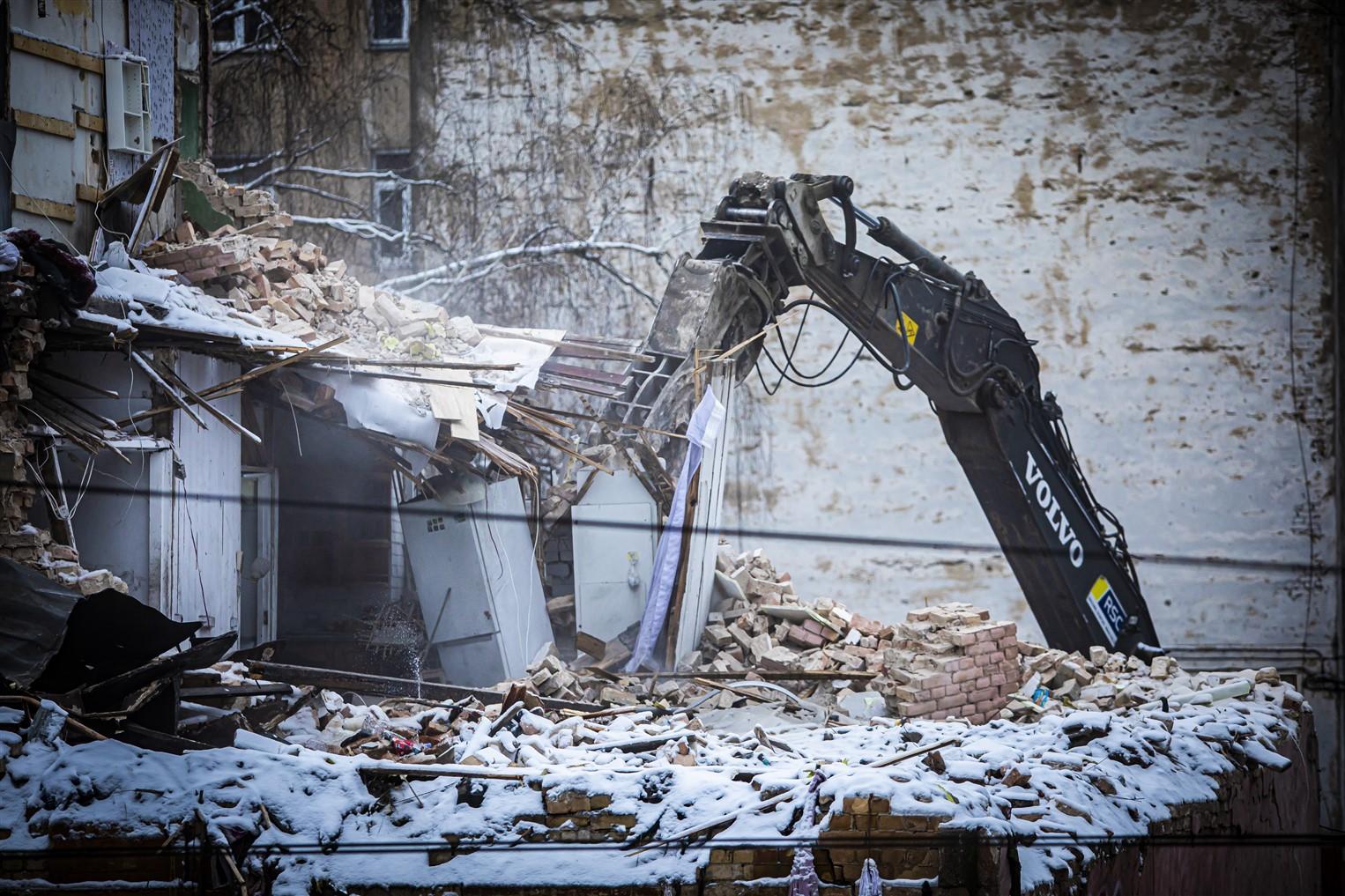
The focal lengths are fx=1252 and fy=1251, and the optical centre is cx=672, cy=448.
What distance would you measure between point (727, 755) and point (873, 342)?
405cm

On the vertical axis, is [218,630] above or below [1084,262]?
below

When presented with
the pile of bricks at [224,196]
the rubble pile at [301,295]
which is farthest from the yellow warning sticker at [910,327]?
the pile of bricks at [224,196]

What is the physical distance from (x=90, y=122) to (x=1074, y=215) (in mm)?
10011

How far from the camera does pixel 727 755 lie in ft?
20.2

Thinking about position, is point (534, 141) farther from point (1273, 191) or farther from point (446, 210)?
point (1273, 191)

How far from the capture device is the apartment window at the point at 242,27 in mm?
14531

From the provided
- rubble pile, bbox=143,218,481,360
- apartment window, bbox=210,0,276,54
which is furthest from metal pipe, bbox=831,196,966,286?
apartment window, bbox=210,0,276,54

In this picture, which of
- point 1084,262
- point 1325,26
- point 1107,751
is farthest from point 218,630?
point 1325,26

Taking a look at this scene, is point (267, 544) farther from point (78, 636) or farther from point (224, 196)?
point (78, 636)

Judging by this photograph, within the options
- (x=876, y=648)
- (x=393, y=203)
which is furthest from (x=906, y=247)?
(x=393, y=203)

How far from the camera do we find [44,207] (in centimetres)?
863

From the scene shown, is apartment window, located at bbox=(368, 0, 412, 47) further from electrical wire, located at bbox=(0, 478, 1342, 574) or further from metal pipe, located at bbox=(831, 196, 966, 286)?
metal pipe, located at bbox=(831, 196, 966, 286)

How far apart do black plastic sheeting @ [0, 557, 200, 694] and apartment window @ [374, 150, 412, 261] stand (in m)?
8.96

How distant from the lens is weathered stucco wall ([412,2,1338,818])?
1345 centimetres
